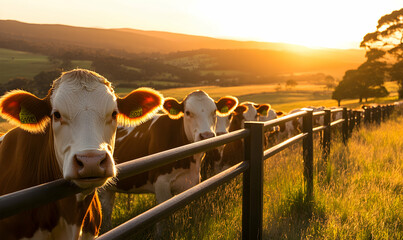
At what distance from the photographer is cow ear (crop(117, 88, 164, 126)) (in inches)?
103

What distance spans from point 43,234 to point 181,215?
6.40 ft

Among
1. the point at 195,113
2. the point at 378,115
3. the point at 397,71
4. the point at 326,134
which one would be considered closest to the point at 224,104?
the point at 195,113

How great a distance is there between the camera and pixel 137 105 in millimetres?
2691

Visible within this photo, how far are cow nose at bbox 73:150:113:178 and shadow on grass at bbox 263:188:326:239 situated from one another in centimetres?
219

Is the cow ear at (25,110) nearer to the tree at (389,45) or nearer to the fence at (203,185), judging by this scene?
the fence at (203,185)

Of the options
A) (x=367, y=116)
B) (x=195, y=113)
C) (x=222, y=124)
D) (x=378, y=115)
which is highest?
(x=195, y=113)

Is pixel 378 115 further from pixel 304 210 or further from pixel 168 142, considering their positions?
pixel 168 142

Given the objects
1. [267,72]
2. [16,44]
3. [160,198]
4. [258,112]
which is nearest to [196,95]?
[160,198]

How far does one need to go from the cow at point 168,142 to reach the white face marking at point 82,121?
227 centimetres

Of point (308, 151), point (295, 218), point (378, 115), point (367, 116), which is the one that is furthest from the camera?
point (378, 115)

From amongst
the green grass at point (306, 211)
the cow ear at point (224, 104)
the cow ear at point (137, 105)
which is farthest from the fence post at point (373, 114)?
the cow ear at point (137, 105)

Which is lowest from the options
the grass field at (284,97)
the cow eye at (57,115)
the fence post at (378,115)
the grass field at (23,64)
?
the grass field at (284,97)

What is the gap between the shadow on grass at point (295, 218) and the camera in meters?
3.41

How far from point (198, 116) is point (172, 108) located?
17.3 inches
